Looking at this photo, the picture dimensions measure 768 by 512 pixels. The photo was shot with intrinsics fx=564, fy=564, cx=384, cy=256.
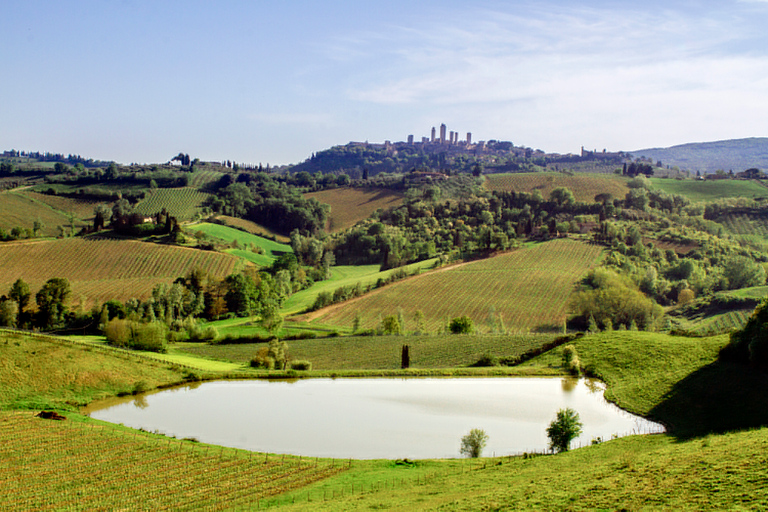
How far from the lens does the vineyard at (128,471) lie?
26.2 m

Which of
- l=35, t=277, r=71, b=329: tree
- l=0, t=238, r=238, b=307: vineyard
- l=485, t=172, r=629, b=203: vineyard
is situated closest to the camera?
l=35, t=277, r=71, b=329: tree

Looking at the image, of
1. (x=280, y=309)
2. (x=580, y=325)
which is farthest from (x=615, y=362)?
(x=280, y=309)

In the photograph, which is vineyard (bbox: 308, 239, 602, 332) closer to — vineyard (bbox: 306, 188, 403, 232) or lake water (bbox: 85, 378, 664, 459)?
lake water (bbox: 85, 378, 664, 459)

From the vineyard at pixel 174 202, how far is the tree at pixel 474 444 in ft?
476

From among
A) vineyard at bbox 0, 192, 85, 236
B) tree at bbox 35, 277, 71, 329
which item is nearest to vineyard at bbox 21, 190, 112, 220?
vineyard at bbox 0, 192, 85, 236

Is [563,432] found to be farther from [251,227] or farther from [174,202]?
[174,202]

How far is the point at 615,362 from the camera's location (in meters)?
52.0

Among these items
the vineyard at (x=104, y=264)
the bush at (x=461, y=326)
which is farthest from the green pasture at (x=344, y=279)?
the bush at (x=461, y=326)

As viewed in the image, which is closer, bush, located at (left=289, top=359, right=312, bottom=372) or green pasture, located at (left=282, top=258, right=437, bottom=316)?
bush, located at (left=289, top=359, right=312, bottom=372)

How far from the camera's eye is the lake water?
118 feet

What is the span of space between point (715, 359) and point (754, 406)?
1074 cm

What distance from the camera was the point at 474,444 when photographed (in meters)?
33.9

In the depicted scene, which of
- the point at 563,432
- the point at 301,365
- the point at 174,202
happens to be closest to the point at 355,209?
the point at 174,202

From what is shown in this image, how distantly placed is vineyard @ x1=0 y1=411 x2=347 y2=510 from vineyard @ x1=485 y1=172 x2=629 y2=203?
143918 mm
